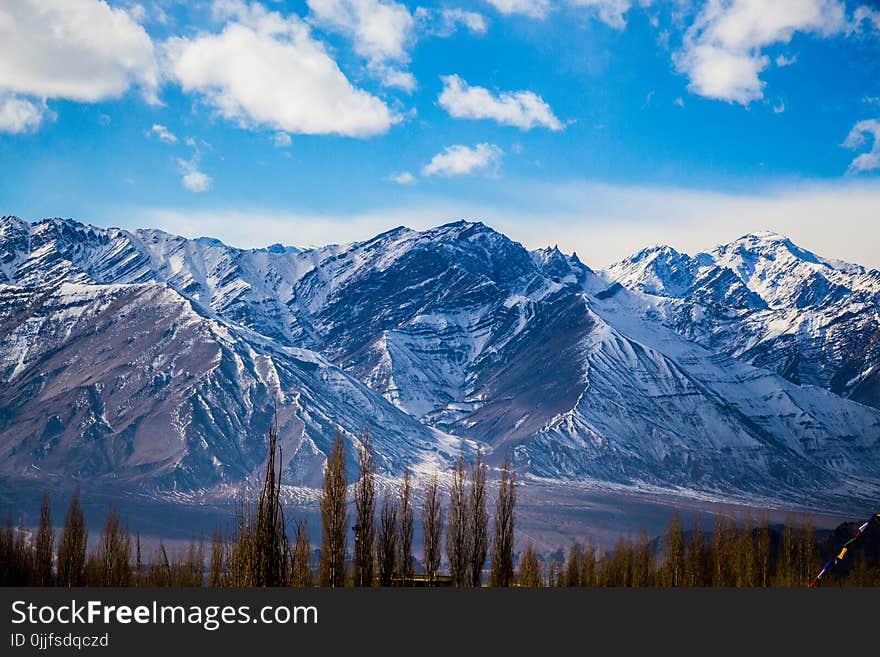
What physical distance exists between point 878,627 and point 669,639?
967 cm

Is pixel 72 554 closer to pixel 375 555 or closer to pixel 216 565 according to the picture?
pixel 216 565

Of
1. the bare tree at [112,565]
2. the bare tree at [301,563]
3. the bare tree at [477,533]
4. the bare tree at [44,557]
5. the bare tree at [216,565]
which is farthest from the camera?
the bare tree at [44,557]

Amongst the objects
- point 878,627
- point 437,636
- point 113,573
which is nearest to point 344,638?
point 437,636

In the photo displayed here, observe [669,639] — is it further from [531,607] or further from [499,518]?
[499,518]

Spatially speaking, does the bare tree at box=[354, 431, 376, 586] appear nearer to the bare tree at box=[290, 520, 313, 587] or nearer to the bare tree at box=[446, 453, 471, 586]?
the bare tree at box=[290, 520, 313, 587]

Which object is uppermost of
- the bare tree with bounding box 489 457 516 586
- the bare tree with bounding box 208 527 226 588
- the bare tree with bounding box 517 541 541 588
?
the bare tree with bounding box 489 457 516 586

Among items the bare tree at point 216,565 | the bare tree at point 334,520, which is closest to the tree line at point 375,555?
the bare tree at point 334,520

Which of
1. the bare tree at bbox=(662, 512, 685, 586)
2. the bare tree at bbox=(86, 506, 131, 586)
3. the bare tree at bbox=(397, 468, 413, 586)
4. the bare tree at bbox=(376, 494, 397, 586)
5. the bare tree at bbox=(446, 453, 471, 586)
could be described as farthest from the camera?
the bare tree at bbox=(662, 512, 685, 586)

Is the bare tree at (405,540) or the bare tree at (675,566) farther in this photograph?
the bare tree at (675,566)

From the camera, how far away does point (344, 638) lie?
39.8 m

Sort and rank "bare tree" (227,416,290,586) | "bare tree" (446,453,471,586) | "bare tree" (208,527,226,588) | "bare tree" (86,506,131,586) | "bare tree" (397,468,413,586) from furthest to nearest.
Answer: "bare tree" (86,506,131,586) → "bare tree" (446,453,471,586) → "bare tree" (397,468,413,586) → "bare tree" (208,527,226,588) → "bare tree" (227,416,290,586)

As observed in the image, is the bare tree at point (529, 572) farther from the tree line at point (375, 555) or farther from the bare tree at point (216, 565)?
the bare tree at point (216, 565)

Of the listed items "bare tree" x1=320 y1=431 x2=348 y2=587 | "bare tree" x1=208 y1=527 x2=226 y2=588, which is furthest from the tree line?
"bare tree" x1=208 y1=527 x2=226 y2=588

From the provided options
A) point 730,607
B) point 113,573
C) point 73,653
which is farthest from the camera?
point 113,573
